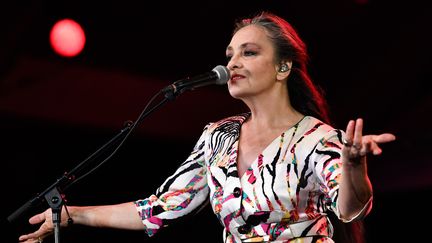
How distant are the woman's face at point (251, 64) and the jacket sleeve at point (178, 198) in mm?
315

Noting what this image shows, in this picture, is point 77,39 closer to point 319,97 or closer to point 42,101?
point 42,101

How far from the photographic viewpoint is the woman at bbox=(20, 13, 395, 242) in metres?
2.36

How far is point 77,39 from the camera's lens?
506 cm

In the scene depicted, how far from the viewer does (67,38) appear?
16.5ft

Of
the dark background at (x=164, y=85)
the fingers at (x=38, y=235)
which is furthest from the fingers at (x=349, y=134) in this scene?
the dark background at (x=164, y=85)

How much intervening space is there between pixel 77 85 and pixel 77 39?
379mm

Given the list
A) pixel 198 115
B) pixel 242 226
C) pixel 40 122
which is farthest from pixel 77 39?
pixel 242 226

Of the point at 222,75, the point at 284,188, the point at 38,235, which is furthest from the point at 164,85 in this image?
the point at 284,188

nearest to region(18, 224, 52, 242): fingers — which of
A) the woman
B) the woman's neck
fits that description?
the woman

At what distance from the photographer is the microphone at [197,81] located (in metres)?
2.29

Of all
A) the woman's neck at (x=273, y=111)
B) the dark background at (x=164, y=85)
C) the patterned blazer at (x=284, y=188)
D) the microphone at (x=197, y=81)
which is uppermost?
the dark background at (x=164, y=85)

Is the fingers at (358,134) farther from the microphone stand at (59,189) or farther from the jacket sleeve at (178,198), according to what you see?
the jacket sleeve at (178,198)

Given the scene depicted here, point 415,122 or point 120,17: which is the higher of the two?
point 120,17

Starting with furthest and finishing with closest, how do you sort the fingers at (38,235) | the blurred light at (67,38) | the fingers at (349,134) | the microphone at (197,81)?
1. the blurred light at (67,38)
2. the fingers at (38,235)
3. the microphone at (197,81)
4. the fingers at (349,134)
